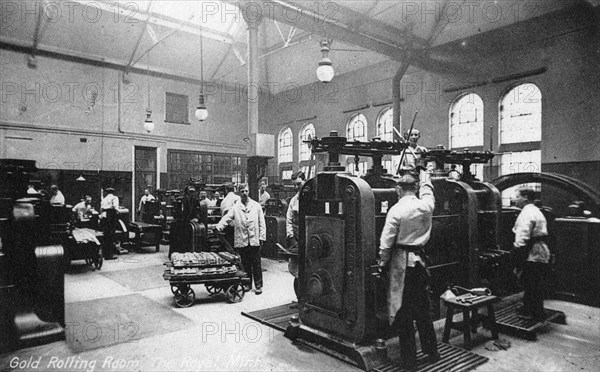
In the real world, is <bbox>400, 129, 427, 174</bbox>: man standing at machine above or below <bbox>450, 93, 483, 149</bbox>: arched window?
below

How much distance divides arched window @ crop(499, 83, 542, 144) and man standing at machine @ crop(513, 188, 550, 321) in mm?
6227

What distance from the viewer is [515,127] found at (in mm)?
10656

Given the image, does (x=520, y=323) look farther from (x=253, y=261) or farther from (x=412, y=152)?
(x=253, y=261)

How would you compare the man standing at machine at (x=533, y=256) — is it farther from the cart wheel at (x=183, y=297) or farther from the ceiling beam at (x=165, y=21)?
the ceiling beam at (x=165, y=21)

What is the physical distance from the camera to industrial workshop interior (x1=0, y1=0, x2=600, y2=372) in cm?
399

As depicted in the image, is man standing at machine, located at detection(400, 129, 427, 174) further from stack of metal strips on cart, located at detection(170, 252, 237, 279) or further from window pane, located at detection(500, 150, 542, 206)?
window pane, located at detection(500, 150, 542, 206)

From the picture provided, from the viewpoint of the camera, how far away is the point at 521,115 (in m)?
10.5

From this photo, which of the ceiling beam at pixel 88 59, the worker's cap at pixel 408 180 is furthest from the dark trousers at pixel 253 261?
the ceiling beam at pixel 88 59

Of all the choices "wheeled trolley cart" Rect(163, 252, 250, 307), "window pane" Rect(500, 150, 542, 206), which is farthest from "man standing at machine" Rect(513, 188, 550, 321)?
"window pane" Rect(500, 150, 542, 206)

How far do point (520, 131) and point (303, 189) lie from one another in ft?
27.7

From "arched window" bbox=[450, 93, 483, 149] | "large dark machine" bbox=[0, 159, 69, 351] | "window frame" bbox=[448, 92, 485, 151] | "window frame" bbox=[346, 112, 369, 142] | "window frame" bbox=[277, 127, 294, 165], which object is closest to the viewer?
"large dark machine" bbox=[0, 159, 69, 351]

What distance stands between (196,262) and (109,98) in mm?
11426

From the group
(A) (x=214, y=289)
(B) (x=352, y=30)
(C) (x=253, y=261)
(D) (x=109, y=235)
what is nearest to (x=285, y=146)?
(B) (x=352, y=30)

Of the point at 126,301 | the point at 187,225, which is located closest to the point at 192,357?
the point at 126,301
